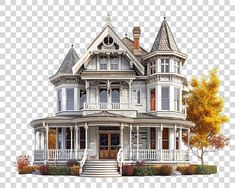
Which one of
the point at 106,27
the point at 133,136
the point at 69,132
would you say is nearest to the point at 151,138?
the point at 133,136

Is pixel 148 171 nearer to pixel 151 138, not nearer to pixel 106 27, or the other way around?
pixel 151 138

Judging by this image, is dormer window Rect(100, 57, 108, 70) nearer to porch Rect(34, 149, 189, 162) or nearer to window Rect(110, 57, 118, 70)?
window Rect(110, 57, 118, 70)

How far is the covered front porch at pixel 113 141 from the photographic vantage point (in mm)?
38537

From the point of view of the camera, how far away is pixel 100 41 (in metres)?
41.8

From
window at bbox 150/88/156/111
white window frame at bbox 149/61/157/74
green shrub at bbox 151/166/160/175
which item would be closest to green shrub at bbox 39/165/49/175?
green shrub at bbox 151/166/160/175

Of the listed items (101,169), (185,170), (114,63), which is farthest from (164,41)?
(101,169)

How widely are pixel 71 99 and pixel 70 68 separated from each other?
282 centimetres

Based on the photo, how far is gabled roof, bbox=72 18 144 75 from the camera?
41438 mm

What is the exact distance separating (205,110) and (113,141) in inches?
453

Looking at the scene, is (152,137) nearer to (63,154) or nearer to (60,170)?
(63,154)

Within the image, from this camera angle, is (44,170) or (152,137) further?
(152,137)

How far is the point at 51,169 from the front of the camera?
37.2m

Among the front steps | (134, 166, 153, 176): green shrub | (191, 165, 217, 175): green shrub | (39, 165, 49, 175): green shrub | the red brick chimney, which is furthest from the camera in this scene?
the red brick chimney

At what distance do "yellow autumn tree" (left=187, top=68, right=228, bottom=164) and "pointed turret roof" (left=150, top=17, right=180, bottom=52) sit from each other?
729cm
